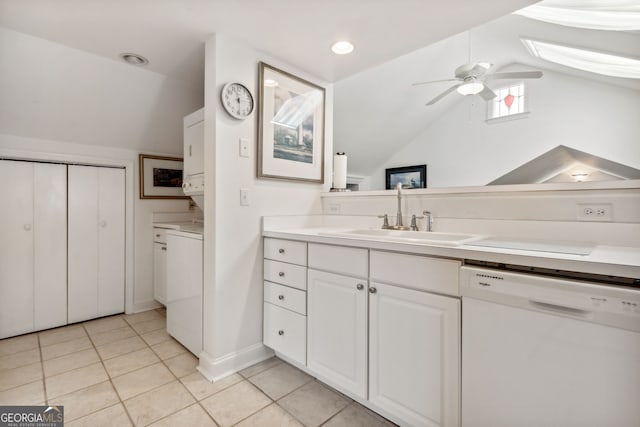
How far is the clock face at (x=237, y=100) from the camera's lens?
1787 millimetres

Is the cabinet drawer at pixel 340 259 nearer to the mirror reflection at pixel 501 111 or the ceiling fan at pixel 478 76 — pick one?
the ceiling fan at pixel 478 76

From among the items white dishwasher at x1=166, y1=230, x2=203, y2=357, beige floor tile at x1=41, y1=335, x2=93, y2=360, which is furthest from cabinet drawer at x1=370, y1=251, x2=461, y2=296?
beige floor tile at x1=41, y1=335, x2=93, y2=360

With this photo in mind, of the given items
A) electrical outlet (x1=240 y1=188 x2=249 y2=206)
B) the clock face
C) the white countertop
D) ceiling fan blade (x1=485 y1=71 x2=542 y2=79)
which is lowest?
the white countertop

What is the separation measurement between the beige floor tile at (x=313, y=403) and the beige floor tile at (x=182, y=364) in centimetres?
71

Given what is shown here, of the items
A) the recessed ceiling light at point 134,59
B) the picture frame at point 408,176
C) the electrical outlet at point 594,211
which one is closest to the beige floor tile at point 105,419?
the recessed ceiling light at point 134,59

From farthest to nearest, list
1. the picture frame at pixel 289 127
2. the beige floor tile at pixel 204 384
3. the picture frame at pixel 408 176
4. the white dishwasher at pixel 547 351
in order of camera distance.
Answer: the picture frame at pixel 408 176 < the picture frame at pixel 289 127 < the beige floor tile at pixel 204 384 < the white dishwasher at pixel 547 351

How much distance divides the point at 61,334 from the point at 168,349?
1066 millimetres

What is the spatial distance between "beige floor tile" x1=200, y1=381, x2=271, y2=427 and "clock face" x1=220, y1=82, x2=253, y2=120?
165 centimetres

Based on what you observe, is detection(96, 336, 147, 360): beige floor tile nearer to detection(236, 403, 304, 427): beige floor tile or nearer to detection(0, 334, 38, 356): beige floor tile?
detection(0, 334, 38, 356): beige floor tile

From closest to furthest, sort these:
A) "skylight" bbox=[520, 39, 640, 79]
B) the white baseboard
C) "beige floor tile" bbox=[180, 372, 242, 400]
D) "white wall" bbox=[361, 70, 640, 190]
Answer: "beige floor tile" bbox=[180, 372, 242, 400]
the white baseboard
"skylight" bbox=[520, 39, 640, 79]
"white wall" bbox=[361, 70, 640, 190]

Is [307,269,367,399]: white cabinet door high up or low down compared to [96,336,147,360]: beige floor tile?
up

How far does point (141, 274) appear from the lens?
2977 mm

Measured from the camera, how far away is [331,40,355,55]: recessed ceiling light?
1870 millimetres

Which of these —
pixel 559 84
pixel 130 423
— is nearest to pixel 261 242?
pixel 130 423
